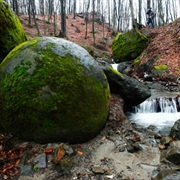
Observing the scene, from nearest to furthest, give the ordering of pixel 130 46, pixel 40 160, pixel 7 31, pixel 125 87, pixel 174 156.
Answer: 1. pixel 40 160
2. pixel 174 156
3. pixel 7 31
4. pixel 125 87
5. pixel 130 46

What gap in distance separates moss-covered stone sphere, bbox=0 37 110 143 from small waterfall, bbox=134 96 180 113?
407 cm

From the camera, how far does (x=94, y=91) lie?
4438 mm

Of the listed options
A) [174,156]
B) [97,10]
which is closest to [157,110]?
[174,156]

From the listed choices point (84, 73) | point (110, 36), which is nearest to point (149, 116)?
point (84, 73)

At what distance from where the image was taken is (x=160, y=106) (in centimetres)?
825

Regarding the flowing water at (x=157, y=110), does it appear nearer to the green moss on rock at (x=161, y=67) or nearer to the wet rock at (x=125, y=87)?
the wet rock at (x=125, y=87)

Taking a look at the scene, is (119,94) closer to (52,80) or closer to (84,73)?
(84,73)

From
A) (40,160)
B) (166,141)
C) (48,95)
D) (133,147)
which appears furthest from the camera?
(166,141)

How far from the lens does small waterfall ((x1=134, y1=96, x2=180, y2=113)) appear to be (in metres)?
8.11

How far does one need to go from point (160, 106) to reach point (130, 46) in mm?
9392

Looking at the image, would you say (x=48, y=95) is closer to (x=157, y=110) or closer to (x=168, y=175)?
(x=168, y=175)

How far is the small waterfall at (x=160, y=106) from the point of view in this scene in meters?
8.11

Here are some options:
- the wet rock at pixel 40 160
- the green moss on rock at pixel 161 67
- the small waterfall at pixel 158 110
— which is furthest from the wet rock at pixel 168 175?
the green moss on rock at pixel 161 67

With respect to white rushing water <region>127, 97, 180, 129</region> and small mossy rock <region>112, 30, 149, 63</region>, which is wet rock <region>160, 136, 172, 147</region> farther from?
small mossy rock <region>112, 30, 149, 63</region>
